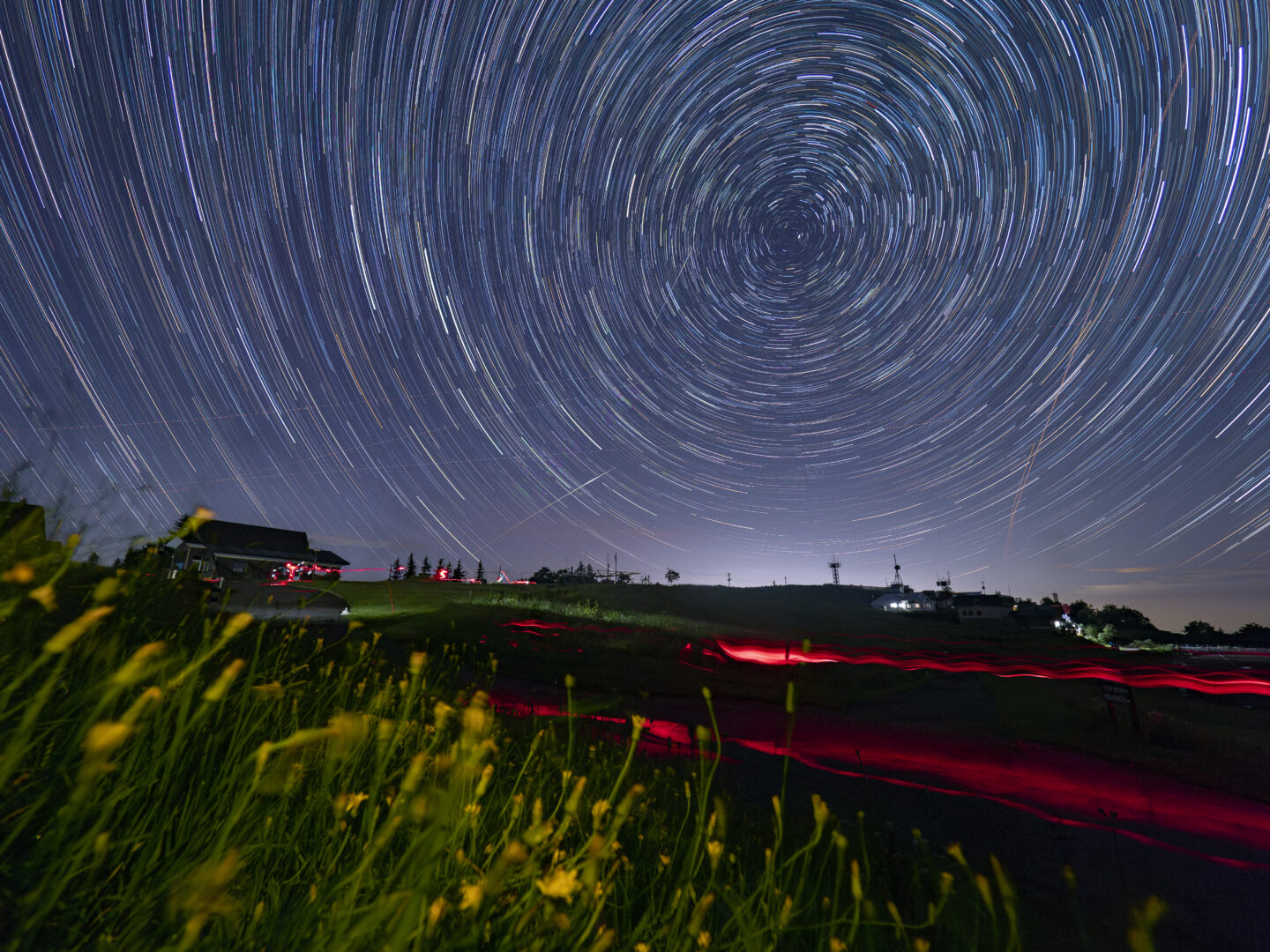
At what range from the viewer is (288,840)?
6.06ft

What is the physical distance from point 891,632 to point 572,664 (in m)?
33.9

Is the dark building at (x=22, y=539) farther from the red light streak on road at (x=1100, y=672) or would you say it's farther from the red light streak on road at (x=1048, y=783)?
the red light streak on road at (x=1048, y=783)

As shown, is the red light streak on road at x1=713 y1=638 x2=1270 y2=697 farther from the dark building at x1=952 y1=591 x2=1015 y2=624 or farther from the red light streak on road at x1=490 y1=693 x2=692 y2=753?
the dark building at x1=952 y1=591 x2=1015 y2=624

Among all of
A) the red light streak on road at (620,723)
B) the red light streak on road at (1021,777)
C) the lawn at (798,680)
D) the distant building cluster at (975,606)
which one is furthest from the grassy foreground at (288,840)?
the distant building cluster at (975,606)

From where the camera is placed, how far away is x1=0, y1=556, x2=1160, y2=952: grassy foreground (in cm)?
106

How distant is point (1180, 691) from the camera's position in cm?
2055

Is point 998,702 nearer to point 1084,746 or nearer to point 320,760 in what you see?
point 1084,746

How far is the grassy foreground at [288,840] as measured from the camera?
106 centimetres

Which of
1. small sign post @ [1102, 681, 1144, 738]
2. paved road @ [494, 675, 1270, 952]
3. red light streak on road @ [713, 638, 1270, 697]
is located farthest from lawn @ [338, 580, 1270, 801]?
paved road @ [494, 675, 1270, 952]

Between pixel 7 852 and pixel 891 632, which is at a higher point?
pixel 891 632

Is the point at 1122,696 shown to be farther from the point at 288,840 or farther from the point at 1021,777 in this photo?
the point at 288,840

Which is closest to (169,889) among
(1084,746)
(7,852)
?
(7,852)

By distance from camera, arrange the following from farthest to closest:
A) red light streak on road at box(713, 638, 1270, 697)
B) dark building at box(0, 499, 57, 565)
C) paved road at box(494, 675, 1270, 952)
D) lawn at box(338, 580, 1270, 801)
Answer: lawn at box(338, 580, 1270, 801) < red light streak on road at box(713, 638, 1270, 697) < paved road at box(494, 675, 1270, 952) < dark building at box(0, 499, 57, 565)

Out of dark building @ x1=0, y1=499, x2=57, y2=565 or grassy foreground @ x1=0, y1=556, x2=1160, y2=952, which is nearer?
grassy foreground @ x1=0, y1=556, x2=1160, y2=952
